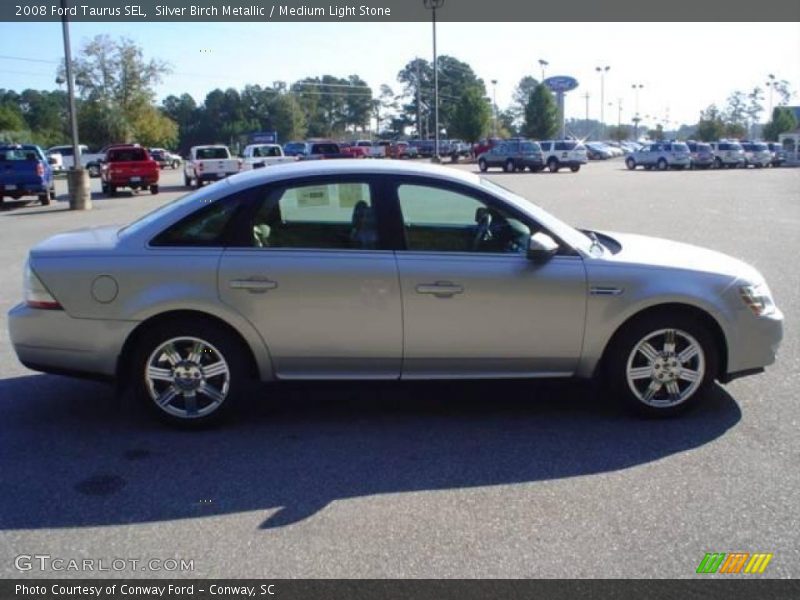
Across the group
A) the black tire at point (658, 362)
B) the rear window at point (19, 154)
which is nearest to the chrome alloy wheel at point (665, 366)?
the black tire at point (658, 362)

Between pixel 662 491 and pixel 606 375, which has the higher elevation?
pixel 606 375

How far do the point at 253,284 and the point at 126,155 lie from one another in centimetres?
2741

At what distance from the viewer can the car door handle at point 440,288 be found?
4895mm

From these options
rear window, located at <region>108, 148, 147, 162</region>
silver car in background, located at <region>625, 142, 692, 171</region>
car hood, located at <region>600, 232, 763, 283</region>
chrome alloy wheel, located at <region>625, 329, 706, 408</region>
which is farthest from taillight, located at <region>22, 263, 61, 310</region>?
silver car in background, located at <region>625, 142, 692, 171</region>

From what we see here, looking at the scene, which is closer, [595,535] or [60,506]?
[595,535]

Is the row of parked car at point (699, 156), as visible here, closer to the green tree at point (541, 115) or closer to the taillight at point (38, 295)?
the green tree at point (541, 115)

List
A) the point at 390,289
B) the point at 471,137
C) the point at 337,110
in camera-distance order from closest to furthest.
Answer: the point at 390,289
the point at 471,137
the point at 337,110

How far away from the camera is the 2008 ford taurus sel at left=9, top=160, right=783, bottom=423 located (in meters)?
4.89

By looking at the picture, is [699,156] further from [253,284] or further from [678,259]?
[253,284]
